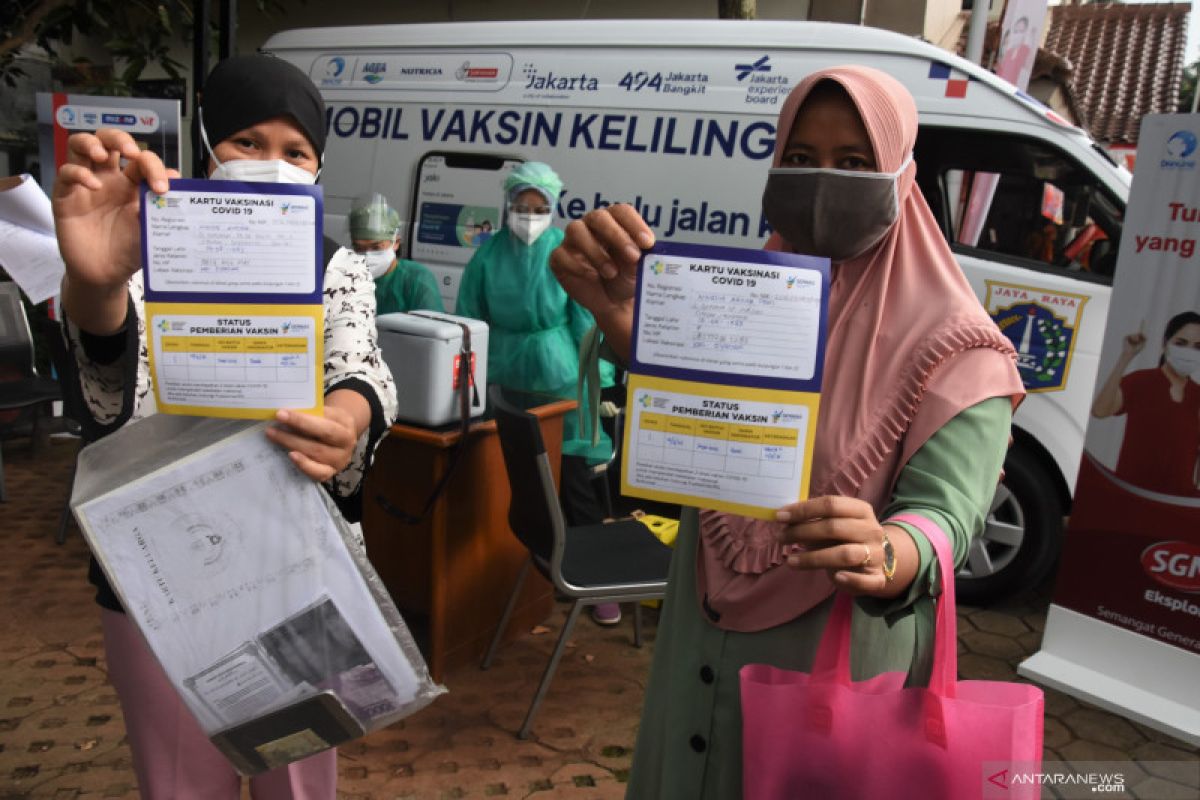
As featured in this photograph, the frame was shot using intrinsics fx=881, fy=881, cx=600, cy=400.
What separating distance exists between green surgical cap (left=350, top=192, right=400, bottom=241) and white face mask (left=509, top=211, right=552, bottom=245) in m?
0.98

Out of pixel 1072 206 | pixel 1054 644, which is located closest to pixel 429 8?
pixel 1072 206

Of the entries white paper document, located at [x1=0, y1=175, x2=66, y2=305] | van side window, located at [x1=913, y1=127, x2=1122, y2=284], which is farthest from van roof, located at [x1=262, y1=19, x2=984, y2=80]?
white paper document, located at [x1=0, y1=175, x2=66, y2=305]

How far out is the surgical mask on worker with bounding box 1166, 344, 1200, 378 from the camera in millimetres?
3238

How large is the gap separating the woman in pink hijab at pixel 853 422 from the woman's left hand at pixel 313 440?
0.39 m

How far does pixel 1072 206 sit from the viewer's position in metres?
4.09

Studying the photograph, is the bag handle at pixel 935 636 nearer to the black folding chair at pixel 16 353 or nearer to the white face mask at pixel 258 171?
the white face mask at pixel 258 171

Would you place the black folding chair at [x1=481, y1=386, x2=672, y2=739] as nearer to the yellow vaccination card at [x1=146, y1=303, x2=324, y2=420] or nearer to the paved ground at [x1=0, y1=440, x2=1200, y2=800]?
the paved ground at [x1=0, y1=440, x2=1200, y2=800]

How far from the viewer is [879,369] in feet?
3.89

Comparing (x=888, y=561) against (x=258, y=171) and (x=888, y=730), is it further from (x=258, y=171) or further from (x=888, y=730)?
(x=258, y=171)

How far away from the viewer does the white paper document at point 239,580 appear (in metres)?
1.19

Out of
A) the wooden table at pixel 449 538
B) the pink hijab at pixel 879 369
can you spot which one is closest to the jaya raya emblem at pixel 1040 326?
the wooden table at pixel 449 538

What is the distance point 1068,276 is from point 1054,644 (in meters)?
1.61

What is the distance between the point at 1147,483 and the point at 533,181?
115 inches

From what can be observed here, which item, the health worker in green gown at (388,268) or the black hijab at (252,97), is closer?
the black hijab at (252,97)
